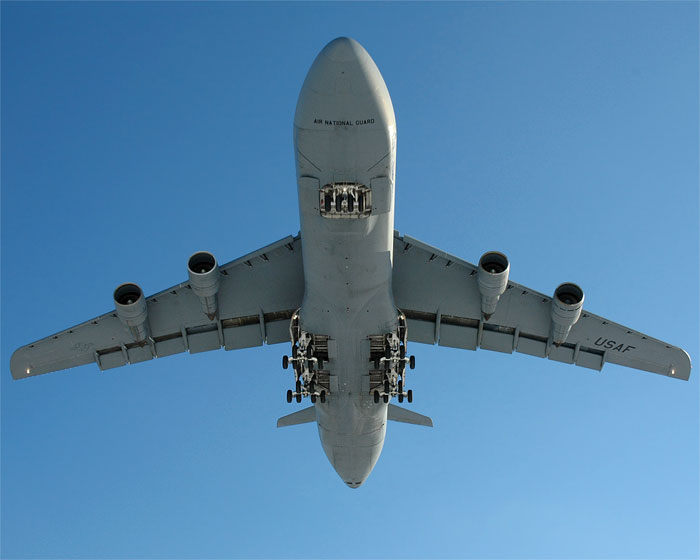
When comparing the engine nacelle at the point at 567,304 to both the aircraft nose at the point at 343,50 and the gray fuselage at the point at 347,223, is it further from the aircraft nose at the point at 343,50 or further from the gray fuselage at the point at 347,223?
the aircraft nose at the point at 343,50

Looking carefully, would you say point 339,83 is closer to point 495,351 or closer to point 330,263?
point 330,263

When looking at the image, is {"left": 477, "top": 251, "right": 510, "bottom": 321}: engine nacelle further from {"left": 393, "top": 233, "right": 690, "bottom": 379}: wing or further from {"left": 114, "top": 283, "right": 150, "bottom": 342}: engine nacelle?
{"left": 114, "top": 283, "right": 150, "bottom": 342}: engine nacelle

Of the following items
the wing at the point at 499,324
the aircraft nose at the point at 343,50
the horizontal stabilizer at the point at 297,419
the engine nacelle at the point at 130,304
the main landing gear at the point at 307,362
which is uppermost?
the aircraft nose at the point at 343,50

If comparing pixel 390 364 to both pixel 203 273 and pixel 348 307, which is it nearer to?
pixel 348 307

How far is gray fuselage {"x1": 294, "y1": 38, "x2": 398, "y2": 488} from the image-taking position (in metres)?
18.8

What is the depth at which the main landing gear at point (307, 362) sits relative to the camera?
23547 millimetres

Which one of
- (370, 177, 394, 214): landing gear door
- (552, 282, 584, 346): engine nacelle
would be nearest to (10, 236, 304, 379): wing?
(370, 177, 394, 214): landing gear door

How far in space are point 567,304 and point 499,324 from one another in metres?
3.10

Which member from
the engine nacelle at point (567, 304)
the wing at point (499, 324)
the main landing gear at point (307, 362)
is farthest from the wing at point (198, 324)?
A: the engine nacelle at point (567, 304)

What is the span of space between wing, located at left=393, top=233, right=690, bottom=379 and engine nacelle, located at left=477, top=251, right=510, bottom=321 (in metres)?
1.70

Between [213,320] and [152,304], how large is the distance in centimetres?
200

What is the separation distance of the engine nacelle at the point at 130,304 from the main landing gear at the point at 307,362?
4311 mm

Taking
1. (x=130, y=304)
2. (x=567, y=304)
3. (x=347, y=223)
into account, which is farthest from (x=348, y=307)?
(x=567, y=304)

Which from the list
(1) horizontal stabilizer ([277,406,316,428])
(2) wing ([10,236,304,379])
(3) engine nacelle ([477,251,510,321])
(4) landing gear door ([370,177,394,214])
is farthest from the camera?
(1) horizontal stabilizer ([277,406,316,428])
